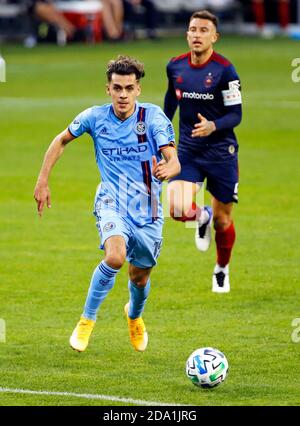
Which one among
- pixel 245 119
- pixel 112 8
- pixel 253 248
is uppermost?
pixel 253 248

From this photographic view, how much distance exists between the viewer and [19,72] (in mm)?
31547

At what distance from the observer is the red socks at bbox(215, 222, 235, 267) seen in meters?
12.3

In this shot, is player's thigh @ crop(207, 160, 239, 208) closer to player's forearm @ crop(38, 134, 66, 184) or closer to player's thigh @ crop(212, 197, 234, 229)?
player's thigh @ crop(212, 197, 234, 229)

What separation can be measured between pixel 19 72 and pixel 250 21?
15435 millimetres

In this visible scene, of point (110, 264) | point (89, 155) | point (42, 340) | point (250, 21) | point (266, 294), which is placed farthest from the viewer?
point (250, 21)

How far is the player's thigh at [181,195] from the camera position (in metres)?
12.5

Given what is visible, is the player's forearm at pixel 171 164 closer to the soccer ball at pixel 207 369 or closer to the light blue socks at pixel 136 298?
the light blue socks at pixel 136 298

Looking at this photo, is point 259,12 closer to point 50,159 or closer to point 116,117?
point 116,117

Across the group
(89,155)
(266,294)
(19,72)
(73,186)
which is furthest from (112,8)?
(266,294)

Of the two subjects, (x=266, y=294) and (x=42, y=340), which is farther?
(x=266, y=294)

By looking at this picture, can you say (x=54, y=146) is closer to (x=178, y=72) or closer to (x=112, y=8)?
(x=178, y=72)

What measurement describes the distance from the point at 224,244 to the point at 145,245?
283 centimetres

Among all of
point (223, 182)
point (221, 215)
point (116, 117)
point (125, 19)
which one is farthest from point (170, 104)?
point (125, 19)

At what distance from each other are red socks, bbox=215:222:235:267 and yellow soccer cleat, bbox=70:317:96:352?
9.66ft
